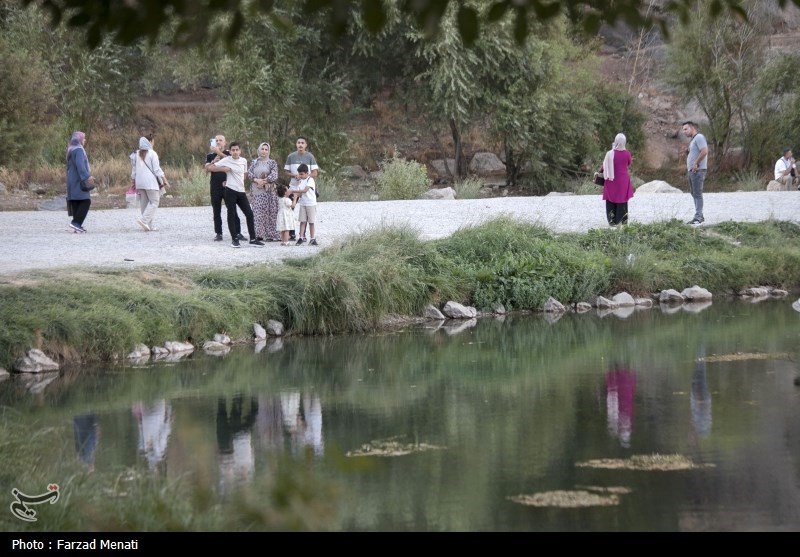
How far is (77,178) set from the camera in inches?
779

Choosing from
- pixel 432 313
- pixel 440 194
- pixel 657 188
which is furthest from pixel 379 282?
pixel 657 188

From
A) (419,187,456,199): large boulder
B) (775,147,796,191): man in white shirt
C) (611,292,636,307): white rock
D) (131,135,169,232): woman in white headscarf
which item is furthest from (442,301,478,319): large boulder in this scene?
(775,147,796,191): man in white shirt

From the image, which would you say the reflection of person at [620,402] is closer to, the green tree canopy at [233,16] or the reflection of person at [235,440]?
the reflection of person at [235,440]

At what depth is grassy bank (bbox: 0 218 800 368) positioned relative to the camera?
13.2 metres

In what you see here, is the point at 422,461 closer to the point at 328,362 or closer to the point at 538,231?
the point at 328,362

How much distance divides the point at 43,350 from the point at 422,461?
228 inches

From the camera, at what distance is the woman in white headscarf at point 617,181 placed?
67.9ft

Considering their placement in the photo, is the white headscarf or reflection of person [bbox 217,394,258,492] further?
the white headscarf

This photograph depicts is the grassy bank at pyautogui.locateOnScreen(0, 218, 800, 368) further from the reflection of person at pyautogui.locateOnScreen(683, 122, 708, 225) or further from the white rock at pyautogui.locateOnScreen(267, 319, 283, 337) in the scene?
the reflection of person at pyautogui.locateOnScreen(683, 122, 708, 225)

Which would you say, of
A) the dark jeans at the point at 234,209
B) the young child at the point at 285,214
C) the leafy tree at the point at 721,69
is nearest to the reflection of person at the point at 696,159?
the young child at the point at 285,214

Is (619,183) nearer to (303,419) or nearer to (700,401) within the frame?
(700,401)

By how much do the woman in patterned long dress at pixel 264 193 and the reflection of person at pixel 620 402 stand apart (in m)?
7.91

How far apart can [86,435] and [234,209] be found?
8.96m

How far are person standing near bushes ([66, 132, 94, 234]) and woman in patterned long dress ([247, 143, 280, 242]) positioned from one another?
287 cm
